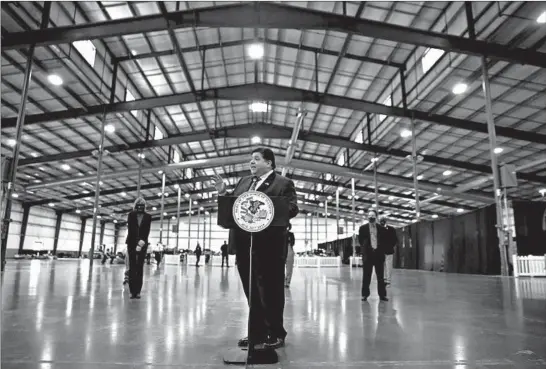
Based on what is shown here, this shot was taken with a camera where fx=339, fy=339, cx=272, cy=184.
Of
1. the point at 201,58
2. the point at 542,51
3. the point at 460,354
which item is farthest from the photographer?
the point at 201,58

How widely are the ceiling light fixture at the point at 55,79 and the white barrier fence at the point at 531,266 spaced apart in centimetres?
1901

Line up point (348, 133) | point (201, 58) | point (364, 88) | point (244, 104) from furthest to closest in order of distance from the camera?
1. point (348, 133)
2. point (244, 104)
3. point (364, 88)
4. point (201, 58)

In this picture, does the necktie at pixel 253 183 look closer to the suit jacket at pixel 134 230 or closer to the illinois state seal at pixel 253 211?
the illinois state seal at pixel 253 211

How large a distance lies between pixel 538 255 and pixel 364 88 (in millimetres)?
10461

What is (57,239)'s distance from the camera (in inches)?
1585

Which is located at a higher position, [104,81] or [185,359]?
[104,81]

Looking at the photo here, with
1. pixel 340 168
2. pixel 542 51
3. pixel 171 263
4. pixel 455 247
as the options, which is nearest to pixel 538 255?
pixel 455 247

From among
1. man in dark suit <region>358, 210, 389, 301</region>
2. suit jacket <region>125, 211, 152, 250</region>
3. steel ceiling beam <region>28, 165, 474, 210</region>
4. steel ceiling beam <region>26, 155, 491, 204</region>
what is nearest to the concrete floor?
man in dark suit <region>358, 210, 389, 301</region>

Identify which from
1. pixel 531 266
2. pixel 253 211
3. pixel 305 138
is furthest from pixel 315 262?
pixel 253 211

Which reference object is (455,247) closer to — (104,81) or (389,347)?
(389,347)

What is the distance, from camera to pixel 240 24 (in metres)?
10.6

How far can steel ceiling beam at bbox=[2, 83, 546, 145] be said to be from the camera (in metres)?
16.2

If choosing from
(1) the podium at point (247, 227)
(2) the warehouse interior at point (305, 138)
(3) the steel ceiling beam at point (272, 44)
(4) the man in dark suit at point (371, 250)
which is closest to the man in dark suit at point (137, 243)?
(2) the warehouse interior at point (305, 138)

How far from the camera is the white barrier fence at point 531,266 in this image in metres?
12.1
